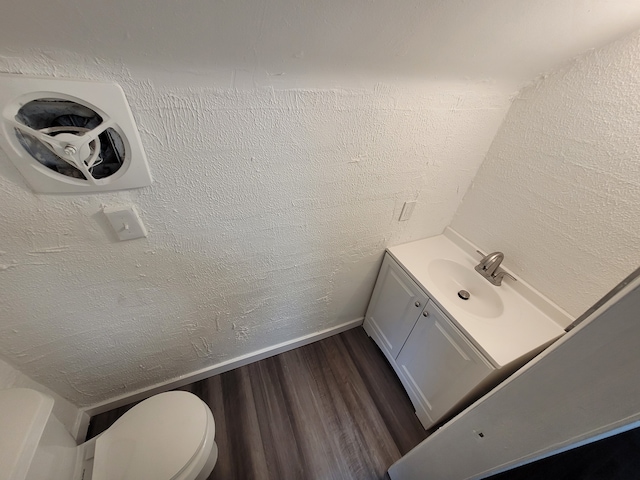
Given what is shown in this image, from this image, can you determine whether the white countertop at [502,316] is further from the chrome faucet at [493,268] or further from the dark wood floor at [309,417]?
the dark wood floor at [309,417]

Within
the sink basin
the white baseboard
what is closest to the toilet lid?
the white baseboard

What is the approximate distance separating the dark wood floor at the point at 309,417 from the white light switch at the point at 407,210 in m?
0.91

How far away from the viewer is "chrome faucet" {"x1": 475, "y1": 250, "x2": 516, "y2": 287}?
115cm

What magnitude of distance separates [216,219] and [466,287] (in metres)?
1.24

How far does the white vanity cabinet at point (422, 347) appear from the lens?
100 centimetres

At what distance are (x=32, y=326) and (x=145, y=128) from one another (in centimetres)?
75

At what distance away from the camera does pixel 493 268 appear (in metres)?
1.17

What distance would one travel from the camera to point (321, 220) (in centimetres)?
101

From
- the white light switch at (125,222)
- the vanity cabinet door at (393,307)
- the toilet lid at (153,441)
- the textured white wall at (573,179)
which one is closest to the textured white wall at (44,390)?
the toilet lid at (153,441)

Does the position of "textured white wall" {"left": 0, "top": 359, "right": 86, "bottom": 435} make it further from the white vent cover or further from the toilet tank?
the white vent cover

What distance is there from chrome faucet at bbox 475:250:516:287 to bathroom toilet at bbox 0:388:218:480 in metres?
1.35

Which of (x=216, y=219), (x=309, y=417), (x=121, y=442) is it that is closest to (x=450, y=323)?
(x=309, y=417)

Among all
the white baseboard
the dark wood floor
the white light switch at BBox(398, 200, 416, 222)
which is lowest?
the dark wood floor

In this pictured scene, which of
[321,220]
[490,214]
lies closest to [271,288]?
[321,220]
